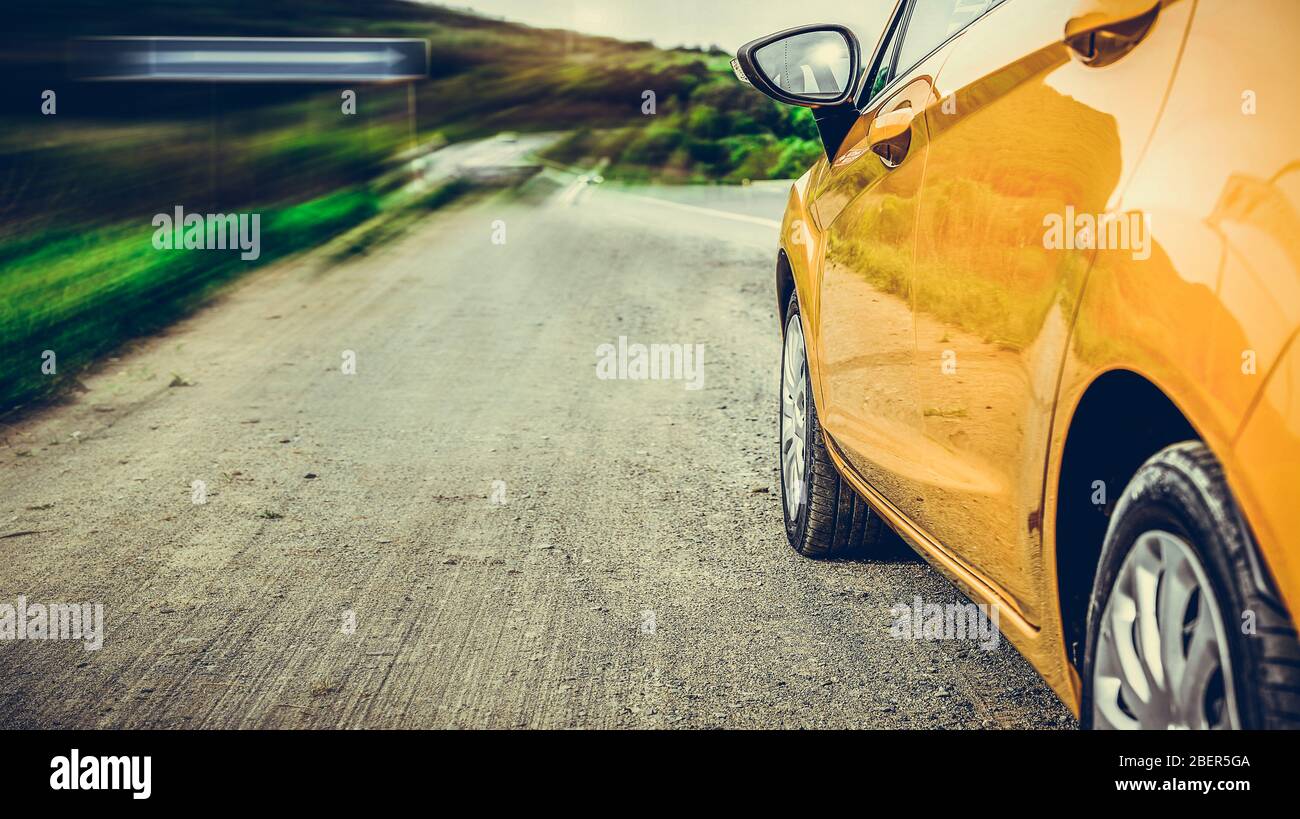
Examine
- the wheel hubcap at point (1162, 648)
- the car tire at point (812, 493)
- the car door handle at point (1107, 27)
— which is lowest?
the car tire at point (812, 493)

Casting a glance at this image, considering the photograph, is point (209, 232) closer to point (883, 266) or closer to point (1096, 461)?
point (883, 266)

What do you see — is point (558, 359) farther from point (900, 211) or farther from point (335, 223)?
point (335, 223)

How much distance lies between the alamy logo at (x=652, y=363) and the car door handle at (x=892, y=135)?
3.99m

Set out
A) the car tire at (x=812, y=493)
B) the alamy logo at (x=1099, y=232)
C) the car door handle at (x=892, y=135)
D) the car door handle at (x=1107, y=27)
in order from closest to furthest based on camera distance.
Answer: the alamy logo at (x=1099, y=232) → the car door handle at (x=1107, y=27) → the car door handle at (x=892, y=135) → the car tire at (x=812, y=493)

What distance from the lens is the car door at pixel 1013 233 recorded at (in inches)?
84.7

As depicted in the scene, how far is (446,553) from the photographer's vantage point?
476 cm

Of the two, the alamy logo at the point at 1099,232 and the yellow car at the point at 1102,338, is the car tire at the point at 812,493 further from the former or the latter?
the alamy logo at the point at 1099,232

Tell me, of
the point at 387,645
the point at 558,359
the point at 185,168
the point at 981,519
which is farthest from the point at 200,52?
the point at 981,519

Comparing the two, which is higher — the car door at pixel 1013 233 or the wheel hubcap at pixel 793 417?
the car door at pixel 1013 233

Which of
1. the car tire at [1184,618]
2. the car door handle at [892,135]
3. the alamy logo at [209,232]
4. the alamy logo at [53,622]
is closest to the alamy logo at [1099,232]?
the car tire at [1184,618]

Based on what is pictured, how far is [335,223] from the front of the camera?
56.2 feet

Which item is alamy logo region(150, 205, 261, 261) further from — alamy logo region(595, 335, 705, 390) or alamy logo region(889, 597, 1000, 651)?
alamy logo region(889, 597, 1000, 651)
